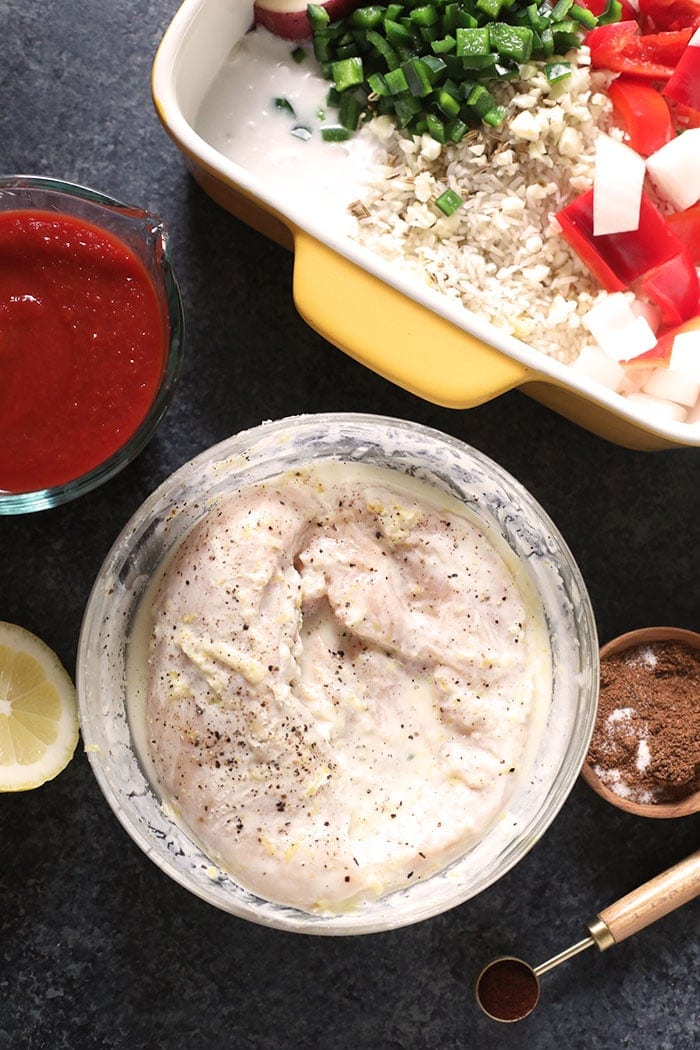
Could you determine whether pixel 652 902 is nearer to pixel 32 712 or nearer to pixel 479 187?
pixel 32 712

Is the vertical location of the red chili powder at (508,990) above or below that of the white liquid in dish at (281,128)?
below

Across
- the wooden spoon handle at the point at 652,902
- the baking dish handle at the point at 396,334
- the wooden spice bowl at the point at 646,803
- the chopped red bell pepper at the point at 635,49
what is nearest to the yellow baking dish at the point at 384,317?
the baking dish handle at the point at 396,334

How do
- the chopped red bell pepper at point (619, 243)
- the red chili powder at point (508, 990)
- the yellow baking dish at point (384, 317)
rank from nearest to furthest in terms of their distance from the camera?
the yellow baking dish at point (384, 317) → the chopped red bell pepper at point (619, 243) → the red chili powder at point (508, 990)

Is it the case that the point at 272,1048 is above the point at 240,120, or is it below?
below

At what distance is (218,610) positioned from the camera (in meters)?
1.43

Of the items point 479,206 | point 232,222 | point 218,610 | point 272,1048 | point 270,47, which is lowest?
point 272,1048

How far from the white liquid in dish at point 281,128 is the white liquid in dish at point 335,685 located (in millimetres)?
415

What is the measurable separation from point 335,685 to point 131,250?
678mm

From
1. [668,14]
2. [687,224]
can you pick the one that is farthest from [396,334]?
[668,14]

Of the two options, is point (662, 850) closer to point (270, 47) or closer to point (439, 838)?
point (439, 838)

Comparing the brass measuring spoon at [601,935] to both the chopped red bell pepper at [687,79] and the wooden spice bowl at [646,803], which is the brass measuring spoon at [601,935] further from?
the chopped red bell pepper at [687,79]

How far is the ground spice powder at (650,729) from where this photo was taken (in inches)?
60.9

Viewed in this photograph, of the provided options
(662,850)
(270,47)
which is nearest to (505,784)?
(662,850)

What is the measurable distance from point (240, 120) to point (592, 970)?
4.72 feet
